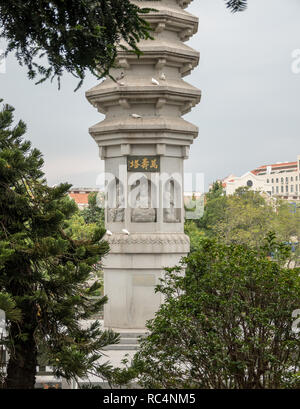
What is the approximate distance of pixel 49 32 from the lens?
11.9 feet

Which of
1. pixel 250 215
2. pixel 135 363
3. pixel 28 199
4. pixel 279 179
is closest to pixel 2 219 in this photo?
pixel 28 199

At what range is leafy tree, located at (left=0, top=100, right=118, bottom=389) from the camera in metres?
5.00

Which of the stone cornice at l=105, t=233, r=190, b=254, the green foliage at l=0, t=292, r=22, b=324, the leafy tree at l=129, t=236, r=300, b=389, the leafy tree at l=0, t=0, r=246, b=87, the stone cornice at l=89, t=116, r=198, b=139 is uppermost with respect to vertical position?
the stone cornice at l=89, t=116, r=198, b=139

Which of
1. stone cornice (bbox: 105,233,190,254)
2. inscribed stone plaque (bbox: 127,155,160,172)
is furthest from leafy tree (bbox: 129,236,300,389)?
inscribed stone plaque (bbox: 127,155,160,172)

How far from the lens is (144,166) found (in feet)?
40.3

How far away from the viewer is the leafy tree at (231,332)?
5.21 m

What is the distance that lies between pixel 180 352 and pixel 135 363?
571mm

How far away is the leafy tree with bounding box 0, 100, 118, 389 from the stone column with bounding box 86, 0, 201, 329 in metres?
6.44

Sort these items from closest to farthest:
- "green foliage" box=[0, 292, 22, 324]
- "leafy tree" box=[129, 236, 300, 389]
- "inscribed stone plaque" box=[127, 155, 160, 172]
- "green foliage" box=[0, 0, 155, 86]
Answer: "green foliage" box=[0, 0, 155, 86], "green foliage" box=[0, 292, 22, 324], "leafy tree" box=[129, 236, 300, 389], "inscribed stone plaque" box=[127, 155, 160, 172]

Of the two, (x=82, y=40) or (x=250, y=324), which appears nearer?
(x=82, y=40)

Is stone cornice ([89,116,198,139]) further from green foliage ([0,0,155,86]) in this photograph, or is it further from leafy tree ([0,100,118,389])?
green foliage ([0,0,155,86])

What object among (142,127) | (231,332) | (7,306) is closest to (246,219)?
(142,127)

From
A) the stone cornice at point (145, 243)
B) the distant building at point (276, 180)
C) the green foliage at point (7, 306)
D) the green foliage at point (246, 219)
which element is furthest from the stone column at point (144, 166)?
the distant building at point (276, 180)

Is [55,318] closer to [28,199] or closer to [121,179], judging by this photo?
[28,199]
